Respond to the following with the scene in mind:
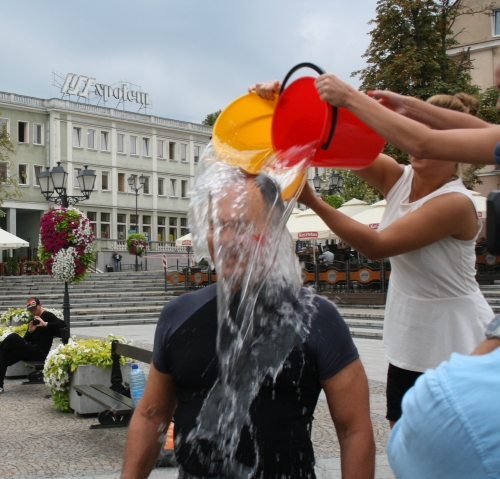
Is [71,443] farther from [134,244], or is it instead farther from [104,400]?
[134,244]

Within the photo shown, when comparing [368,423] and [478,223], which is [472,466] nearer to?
[368,423]

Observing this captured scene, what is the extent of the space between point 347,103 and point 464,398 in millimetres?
Answer: 1070

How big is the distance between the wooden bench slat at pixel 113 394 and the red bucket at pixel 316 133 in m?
4.96

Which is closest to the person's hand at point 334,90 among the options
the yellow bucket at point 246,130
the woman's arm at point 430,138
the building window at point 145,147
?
the woman's arm at point 430,138

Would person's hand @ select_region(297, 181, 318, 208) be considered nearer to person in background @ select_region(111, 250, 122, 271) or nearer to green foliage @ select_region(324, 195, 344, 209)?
green foliage @ select_region(324, 195, 344, 209)

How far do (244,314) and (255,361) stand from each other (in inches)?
5.2

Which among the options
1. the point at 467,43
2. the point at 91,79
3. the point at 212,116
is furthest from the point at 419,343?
the point at 212,116

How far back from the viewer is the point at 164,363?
2.04m

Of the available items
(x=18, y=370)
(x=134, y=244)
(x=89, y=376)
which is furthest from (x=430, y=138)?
(x=134, y=244)

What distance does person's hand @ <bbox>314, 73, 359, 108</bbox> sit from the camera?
6.11 ft

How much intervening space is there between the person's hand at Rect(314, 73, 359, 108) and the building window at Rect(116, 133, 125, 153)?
63336mm

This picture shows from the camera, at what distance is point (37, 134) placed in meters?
57.5

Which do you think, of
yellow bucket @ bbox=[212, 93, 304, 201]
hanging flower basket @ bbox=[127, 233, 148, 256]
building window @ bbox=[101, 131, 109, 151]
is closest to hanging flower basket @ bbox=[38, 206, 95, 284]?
yellow bucket @ bbox=[212, 93, 304, 201]

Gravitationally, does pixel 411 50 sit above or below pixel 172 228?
above
